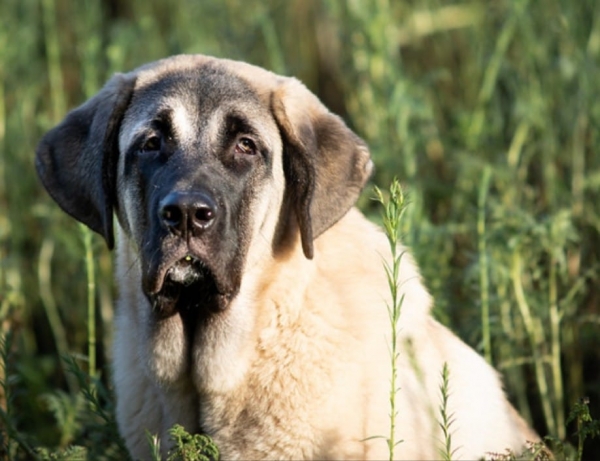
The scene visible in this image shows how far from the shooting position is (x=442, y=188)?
6.57 m

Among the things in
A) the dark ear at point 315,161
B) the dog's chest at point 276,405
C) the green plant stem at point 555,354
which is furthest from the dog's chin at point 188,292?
the green plant stem at point 555,354

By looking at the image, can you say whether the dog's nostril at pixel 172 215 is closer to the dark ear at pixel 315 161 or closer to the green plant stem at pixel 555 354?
the dark ear at pixel 315 161

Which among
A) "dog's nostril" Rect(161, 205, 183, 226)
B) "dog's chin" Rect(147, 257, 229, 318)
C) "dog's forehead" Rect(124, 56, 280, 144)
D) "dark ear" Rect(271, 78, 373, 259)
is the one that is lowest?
"dog's chin" Rect(147, 257, 229, 318)

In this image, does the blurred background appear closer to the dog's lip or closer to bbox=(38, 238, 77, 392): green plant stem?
bbox=(38, 238, 77, 392): green plant stem

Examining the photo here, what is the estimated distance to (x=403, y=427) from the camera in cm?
414

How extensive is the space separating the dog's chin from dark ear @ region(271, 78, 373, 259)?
0.38 meters

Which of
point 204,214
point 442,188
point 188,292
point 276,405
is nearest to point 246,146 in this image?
point 204,214

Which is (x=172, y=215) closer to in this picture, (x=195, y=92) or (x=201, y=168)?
(x=201, y=168)

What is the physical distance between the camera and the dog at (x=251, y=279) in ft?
13.6

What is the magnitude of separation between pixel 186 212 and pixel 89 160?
76 centimetres

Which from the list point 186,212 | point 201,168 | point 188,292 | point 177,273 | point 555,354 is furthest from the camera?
point 555,354

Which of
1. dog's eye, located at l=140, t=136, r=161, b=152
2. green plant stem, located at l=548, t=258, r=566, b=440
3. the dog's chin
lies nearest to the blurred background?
green plant stem, located at l=548, t=258, r=566, b=440

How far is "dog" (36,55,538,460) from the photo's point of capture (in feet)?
13.6

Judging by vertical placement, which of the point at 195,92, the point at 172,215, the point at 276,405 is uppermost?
the point at 195,92
